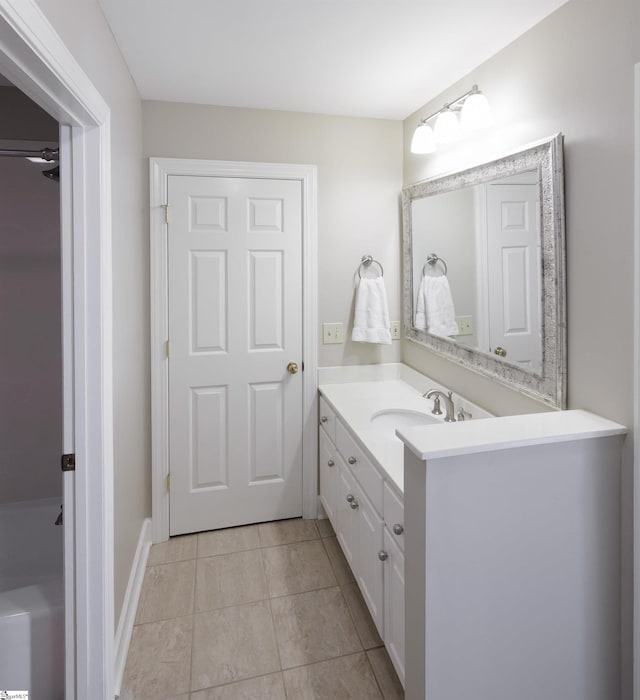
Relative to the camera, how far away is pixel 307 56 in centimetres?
184

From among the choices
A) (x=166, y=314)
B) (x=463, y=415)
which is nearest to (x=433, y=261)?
(x=463, y=415)

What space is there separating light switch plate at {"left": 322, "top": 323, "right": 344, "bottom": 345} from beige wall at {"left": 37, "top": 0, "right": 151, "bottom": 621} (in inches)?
38.0

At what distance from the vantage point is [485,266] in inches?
72.7

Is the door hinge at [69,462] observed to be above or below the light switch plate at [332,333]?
below

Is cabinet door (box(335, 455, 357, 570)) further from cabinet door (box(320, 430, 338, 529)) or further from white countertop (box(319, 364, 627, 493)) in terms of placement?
white countertop (box(319, 364, 627, 493))

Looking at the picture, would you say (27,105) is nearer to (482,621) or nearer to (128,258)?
(128,258)

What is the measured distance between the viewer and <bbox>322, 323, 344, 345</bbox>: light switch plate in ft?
8.52

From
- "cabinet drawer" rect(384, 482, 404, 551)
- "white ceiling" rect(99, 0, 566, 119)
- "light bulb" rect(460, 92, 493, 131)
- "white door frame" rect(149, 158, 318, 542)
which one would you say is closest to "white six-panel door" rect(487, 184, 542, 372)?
"light bulb" rect(460, 92, 493, 131)

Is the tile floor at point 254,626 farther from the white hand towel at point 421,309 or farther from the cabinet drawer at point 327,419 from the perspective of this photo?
the white hand towel at point 421,309

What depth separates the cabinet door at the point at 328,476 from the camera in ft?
7.49

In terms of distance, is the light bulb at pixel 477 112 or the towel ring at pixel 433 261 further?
the towel ring at pixel 433 261

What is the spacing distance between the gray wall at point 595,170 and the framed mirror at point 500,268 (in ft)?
0.17

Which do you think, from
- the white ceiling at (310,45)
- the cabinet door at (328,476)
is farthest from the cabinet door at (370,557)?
the white ceiling at (310,45)

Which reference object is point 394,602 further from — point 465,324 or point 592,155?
point 592,155
